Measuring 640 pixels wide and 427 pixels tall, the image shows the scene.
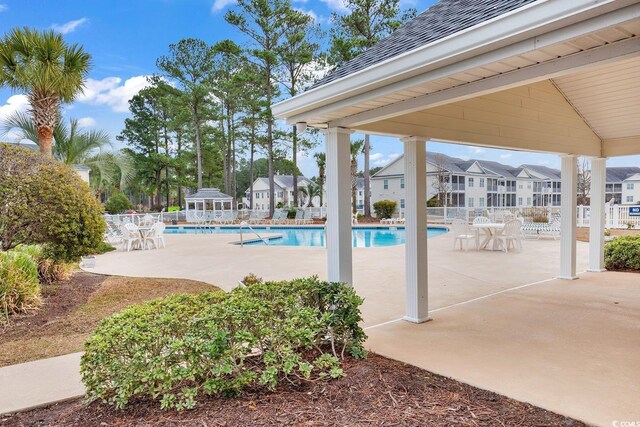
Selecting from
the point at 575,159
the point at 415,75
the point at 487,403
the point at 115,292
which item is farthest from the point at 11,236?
the point at 575,159

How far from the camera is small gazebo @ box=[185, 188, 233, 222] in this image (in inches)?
1072

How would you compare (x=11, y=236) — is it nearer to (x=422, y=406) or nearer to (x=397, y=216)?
(x=422, y=406)

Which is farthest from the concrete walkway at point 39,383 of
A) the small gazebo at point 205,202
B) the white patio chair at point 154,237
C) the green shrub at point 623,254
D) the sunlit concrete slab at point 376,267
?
the small gazebo at point 205,202

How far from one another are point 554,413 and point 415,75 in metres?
2.63

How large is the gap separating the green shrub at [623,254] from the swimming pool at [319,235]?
821cm

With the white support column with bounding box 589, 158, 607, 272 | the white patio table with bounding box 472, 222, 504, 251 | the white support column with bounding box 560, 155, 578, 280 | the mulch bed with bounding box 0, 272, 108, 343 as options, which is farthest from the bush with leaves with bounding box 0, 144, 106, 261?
the white patio table with bounding box 472, 222, 504, 251

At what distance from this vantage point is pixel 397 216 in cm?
2520

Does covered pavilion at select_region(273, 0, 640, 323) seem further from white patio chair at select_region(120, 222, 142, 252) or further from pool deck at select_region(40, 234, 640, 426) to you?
white patio chair at select_region(120, 222, 142, 252)

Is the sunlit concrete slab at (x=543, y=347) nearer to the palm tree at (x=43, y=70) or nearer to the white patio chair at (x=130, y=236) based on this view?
the palm tree at (x=43, y=70)

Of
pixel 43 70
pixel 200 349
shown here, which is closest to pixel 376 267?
pixel 200 349

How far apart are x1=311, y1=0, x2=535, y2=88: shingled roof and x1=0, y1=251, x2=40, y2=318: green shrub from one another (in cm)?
508

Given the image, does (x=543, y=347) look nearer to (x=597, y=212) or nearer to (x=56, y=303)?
(x=597, y=212)

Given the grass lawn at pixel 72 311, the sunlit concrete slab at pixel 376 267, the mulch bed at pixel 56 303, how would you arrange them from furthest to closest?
the sunlit concrete slab at pixel 376 267 < the mulch bed at pixel 56 303 < the grass lawn at pixel 72 311

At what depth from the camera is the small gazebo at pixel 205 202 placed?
89.3 feet
